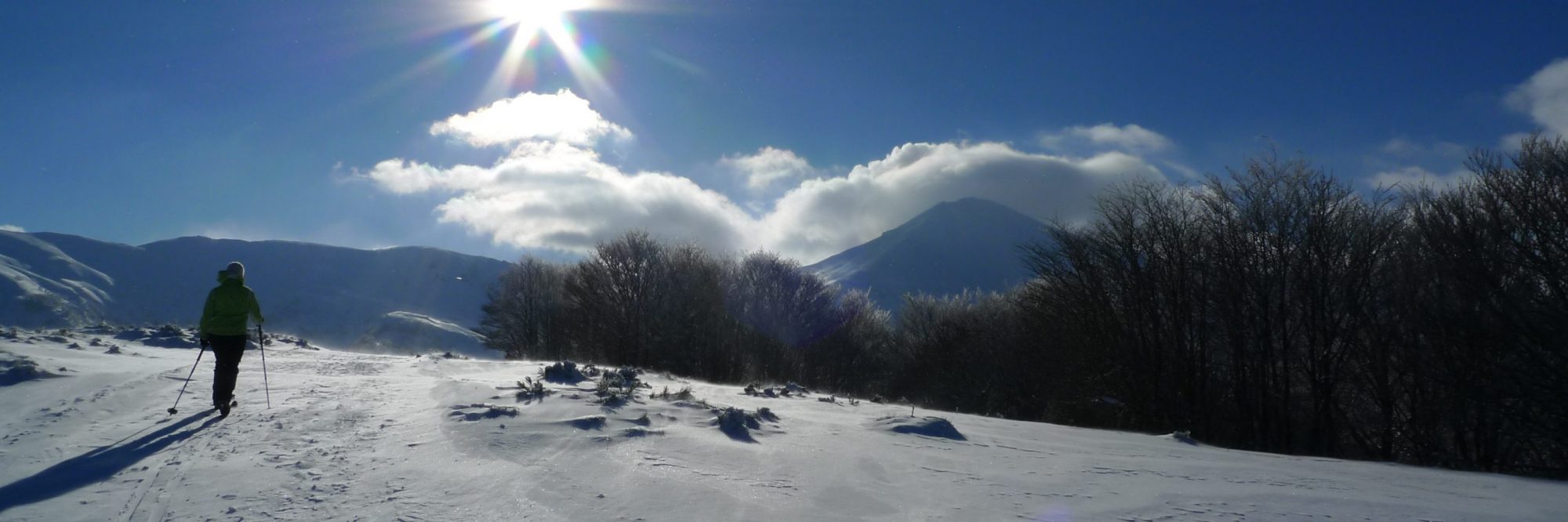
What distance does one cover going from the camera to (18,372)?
702 cm

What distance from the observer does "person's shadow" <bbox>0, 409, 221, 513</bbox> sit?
134 inches

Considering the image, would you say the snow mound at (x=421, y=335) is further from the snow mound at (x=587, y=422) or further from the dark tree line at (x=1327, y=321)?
the snow mound at (x=587, y=422)

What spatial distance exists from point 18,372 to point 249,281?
167 metres

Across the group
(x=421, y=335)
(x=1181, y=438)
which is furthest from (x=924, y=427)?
(x=421, y=335)

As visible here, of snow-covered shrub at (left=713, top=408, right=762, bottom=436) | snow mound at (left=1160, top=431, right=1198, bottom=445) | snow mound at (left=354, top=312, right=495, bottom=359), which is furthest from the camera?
snow mound at (left=354, top=312, right=495, bottom=359)

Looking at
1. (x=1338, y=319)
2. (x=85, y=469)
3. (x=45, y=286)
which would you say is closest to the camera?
(x=85, y=469)

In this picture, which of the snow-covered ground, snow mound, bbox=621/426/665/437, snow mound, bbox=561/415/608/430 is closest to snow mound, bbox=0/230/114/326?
the snow-covered ground

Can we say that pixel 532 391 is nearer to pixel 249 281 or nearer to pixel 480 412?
pixel 480 412

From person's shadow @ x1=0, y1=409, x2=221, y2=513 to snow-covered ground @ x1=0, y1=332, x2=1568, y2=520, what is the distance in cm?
2

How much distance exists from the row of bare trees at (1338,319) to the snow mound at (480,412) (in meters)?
13.9

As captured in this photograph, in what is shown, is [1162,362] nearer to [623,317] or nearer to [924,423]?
[924,423]

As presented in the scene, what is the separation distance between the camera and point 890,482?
3.94 m

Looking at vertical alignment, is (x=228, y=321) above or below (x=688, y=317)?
below

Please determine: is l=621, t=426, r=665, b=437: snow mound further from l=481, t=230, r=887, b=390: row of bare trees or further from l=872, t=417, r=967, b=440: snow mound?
l=481, t=230, r=887, b=390: row of bare trees
